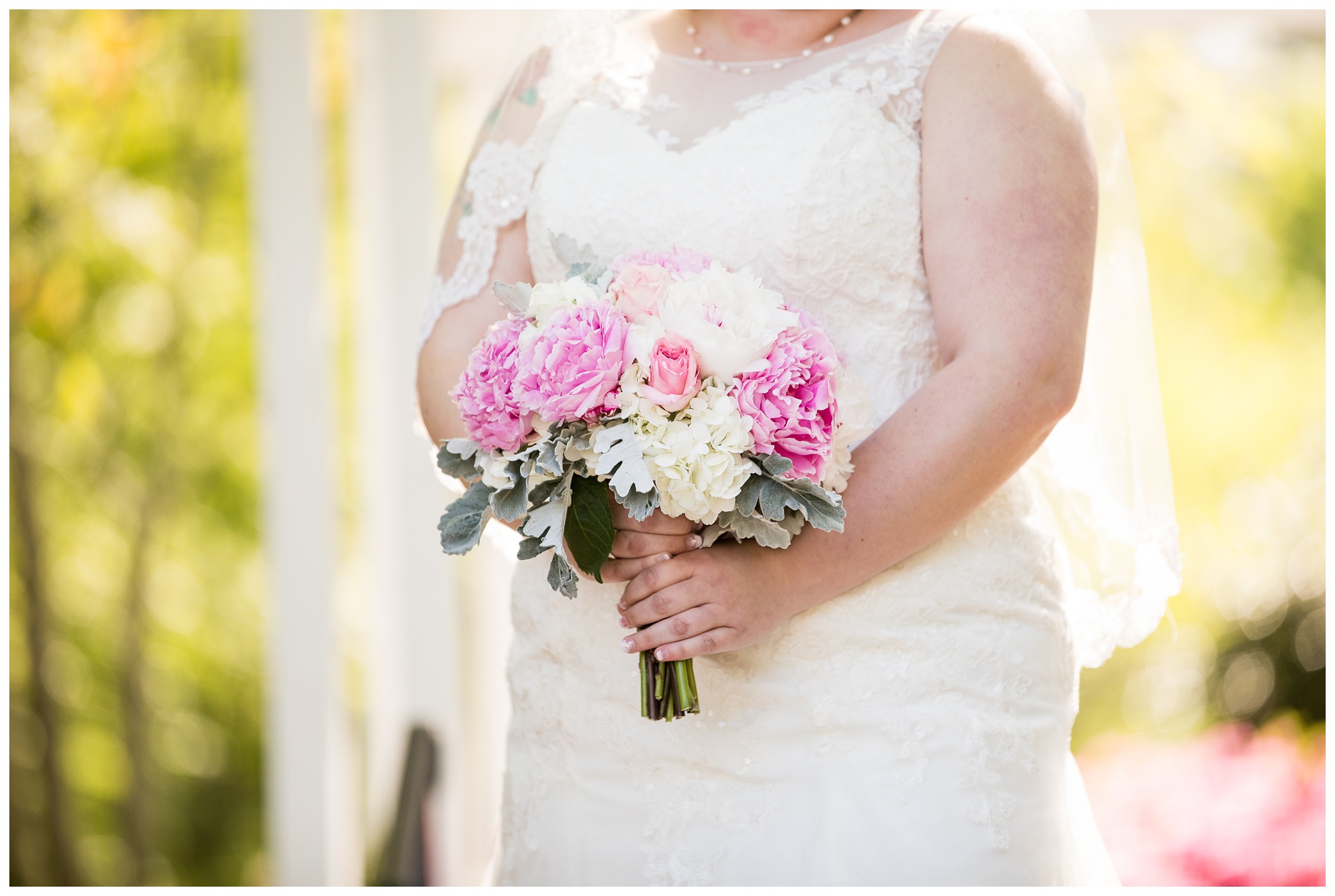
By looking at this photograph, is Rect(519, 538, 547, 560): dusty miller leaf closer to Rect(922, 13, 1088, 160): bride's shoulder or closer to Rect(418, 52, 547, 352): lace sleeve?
Rect(418, 52, 547, 352): lace sleeve

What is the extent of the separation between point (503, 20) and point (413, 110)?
75 cm

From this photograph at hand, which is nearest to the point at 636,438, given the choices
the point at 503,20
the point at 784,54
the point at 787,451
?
the point at 787,451

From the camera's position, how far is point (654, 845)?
69.7 inches

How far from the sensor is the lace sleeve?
6.37ft

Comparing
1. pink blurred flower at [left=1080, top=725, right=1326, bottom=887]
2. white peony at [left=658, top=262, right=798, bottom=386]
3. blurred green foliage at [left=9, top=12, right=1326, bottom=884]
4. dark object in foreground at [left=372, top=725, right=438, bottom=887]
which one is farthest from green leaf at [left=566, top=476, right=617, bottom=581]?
blurred green foliage at [left=9, top=12, right=1326, bottom=884]

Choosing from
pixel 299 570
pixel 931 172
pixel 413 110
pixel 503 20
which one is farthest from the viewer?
pixel 503 20

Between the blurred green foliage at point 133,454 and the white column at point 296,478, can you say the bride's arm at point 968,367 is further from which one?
the blurred green foliage at point 133,454

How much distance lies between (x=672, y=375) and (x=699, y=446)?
98 mm

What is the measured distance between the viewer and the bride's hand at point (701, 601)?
59.7 inches

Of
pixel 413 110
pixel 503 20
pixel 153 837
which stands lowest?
pixel 153 837

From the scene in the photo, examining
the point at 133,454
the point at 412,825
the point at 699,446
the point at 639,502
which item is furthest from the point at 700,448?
the point at 133,454

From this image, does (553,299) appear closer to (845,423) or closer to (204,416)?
(845,423)

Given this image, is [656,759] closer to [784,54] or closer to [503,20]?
[784,54]

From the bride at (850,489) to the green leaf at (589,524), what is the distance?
3.9 inches
